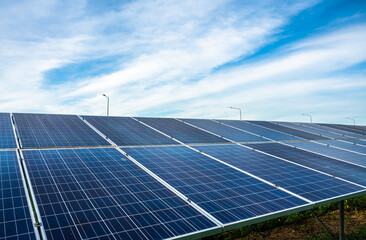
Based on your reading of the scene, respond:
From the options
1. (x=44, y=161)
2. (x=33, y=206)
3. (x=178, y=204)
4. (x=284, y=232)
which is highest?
(x=44, y=161)

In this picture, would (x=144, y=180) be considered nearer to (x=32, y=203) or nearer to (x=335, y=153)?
(x=32, y=203)

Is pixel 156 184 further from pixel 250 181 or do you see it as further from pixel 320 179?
pixel 320 179

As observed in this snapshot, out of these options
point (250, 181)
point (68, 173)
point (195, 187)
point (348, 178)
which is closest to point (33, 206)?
point (68, 173)

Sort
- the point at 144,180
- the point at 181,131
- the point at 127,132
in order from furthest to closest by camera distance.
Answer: the point at 181,131 < the point at 127,132 < the point at 144,180

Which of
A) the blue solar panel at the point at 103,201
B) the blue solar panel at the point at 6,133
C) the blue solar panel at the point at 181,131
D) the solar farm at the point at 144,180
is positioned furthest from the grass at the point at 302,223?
the blue solar panel at the point at 6,133

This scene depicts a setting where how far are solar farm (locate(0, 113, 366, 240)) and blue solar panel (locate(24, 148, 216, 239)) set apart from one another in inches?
1.1

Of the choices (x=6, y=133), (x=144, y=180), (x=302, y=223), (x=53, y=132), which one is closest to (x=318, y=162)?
(x=302, y=223)

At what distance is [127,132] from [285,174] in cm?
→ 875

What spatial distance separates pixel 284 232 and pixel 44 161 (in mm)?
12681

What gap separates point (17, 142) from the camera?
11305mm

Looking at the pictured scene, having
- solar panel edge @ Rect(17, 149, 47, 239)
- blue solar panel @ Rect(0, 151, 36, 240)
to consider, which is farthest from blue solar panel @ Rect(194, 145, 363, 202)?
blue solar panel @ Rect(0, 151, 36, 240)

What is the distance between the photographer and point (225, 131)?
20.3 meters

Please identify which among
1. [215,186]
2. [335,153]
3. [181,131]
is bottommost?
[335,153]

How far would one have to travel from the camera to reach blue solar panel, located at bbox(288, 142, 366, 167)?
55.1ft
